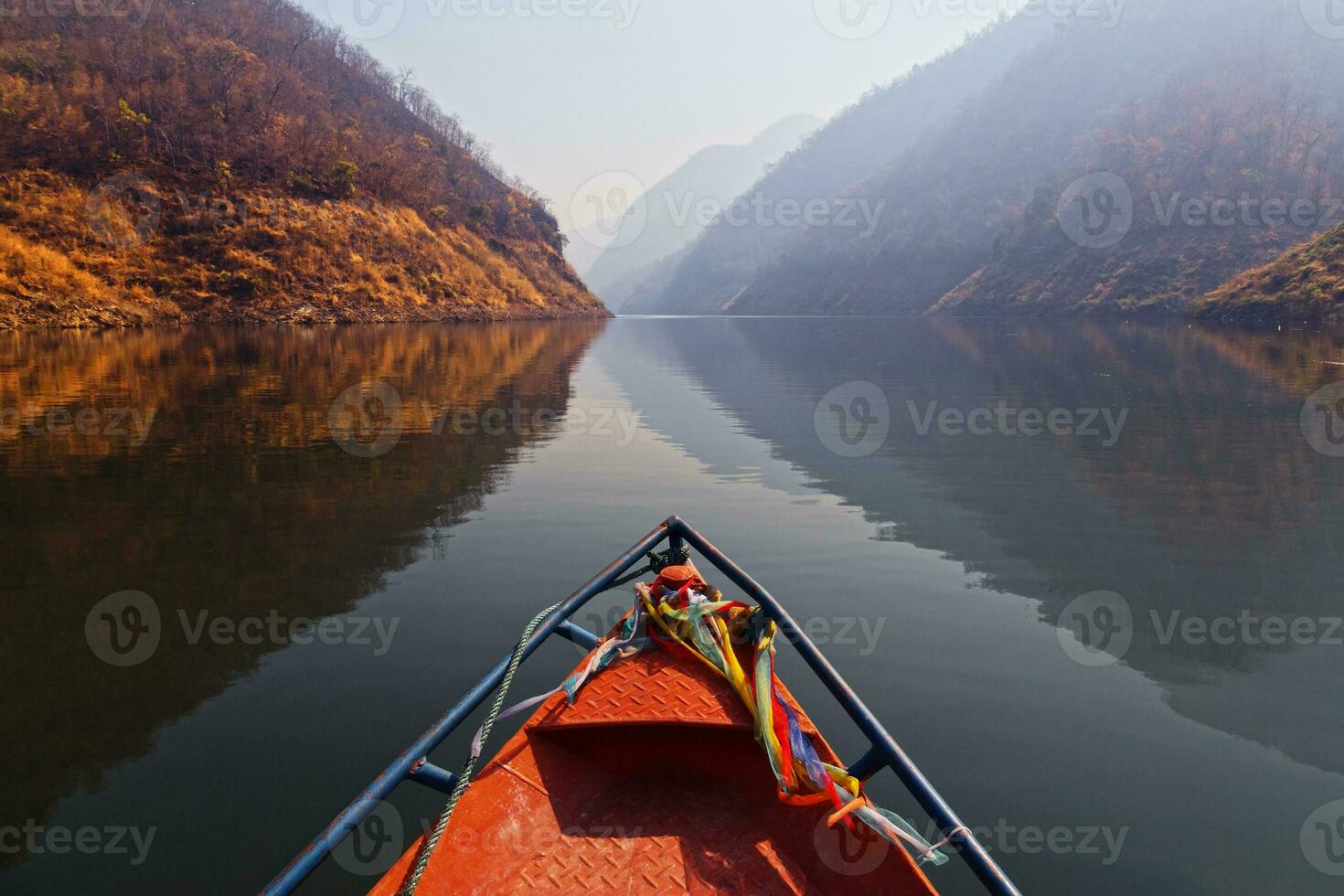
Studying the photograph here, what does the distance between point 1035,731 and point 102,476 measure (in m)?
13.6

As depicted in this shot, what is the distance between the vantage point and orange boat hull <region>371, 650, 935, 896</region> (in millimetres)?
3469

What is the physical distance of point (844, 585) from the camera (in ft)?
26.0

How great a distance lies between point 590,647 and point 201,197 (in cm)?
6614

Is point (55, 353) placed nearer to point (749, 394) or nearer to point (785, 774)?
point (749, 394)

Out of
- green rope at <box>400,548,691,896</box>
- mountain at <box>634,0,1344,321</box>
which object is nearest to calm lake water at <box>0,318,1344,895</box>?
green rope at <box>400,548,691,896</box>

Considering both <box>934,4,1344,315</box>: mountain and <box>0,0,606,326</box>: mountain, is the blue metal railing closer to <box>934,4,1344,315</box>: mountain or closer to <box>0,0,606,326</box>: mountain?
<box>0,0,606,326</box>: mountain

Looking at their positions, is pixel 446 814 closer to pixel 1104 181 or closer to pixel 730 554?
pixel 730 554

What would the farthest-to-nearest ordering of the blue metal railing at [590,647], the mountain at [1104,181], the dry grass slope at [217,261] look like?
the mountain at [1104,181]
the dry grass slope at [217,261]
the blue metal railing at [590,647]

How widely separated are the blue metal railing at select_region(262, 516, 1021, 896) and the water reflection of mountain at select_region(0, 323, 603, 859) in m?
2.67

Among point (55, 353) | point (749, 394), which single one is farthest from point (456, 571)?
point (55, 353)

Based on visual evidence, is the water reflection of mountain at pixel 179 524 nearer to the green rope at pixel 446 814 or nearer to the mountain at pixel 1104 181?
the green rope at pixel 446 814

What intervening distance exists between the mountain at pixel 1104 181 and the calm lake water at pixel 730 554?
86434mm

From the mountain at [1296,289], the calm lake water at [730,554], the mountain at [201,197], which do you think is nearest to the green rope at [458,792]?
the calm lake water at [730,554]

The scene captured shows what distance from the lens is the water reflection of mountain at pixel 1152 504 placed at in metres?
6.13
